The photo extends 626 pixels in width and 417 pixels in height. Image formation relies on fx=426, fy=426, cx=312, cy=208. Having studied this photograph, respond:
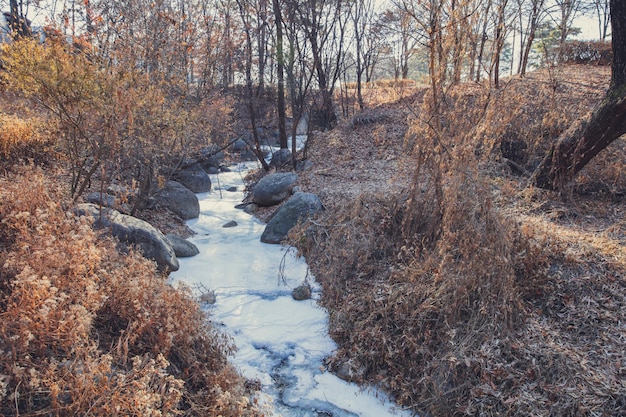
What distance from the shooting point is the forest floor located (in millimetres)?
3559

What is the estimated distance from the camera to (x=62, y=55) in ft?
16.7

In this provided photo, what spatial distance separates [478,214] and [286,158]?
745cm

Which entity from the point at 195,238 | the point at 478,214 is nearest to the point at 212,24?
the point at 195,238

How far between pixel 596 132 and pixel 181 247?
6254 millimetres

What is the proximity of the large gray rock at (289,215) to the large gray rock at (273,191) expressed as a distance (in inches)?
56.7

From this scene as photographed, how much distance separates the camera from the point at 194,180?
35.0ft

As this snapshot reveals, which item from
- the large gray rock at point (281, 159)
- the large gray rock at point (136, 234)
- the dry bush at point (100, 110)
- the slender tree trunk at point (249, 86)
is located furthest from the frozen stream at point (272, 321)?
the large gray rock at point (281, 159)

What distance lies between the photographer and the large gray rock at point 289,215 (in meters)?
7.12

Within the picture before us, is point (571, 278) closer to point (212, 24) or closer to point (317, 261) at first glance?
point (317, 261)

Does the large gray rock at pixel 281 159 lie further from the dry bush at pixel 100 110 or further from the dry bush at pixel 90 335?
the dry bush at pixel 90 335

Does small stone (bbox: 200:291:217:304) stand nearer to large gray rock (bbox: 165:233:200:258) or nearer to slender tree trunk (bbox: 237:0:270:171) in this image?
large gray rock (bbox: 165:233:200:258)

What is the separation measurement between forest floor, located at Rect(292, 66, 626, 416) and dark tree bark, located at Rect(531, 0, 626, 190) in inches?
14.3

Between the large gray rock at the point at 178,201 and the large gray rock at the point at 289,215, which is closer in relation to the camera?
the large gray rock at the point at 289,215

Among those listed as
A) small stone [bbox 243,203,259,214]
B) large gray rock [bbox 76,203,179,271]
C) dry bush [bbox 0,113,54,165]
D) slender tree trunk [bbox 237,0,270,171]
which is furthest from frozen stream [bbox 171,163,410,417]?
slender tree trunk [bbox 237,0,270,171]
